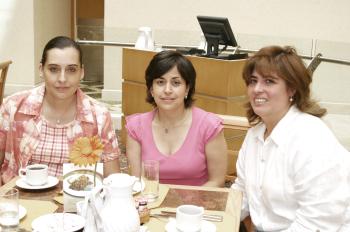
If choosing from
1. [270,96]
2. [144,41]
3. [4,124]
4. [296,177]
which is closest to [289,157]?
[296,177]

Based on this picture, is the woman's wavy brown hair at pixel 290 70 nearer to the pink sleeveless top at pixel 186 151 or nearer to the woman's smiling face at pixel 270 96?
the woman's smiling face at pixel 270 96

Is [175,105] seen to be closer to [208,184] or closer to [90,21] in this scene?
[208,184]

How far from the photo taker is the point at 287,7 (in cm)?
671

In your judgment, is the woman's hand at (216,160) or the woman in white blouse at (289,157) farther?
the woman's hand at (216,160)

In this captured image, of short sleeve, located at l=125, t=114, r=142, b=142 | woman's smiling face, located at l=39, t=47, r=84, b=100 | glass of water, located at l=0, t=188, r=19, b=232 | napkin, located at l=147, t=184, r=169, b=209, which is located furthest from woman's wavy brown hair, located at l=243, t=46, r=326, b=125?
glass of water, located at l=0, t=188, r=19, b=232

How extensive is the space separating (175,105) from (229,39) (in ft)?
7.05

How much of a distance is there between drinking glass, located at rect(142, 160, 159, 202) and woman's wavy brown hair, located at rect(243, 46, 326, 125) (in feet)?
1.90

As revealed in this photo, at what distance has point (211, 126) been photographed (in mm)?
2352

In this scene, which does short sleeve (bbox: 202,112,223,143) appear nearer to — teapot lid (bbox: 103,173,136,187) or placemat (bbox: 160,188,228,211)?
placemat (bbox: 160,188,228,211)

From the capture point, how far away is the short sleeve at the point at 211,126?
234 cm

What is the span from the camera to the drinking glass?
1720 mm

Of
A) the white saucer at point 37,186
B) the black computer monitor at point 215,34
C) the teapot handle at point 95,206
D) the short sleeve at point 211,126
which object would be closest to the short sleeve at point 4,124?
the white saucer at point 37,186

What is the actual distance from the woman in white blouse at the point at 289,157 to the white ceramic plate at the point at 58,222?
0.76 meters

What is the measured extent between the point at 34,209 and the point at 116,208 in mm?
474
